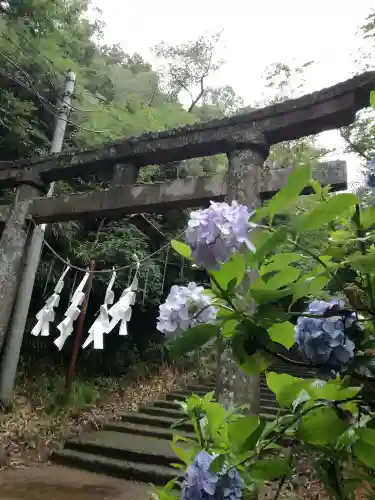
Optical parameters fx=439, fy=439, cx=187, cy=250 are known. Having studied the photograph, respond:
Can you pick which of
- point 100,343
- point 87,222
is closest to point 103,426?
point 100,343

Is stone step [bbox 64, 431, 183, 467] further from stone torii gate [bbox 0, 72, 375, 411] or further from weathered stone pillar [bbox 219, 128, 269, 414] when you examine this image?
weathered stone pillar [bbox 219, 128, 269, 414]

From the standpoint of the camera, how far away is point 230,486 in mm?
767

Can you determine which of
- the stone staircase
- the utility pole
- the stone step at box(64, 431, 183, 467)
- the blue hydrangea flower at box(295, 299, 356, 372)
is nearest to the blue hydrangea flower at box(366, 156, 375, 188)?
the blue hydrangea flower at box(295, 299, 356, 372)

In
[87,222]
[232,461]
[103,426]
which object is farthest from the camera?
[87,222]

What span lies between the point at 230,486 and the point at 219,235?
44 cm

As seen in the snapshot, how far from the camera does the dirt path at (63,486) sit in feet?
12.6

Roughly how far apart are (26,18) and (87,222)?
3.29 m

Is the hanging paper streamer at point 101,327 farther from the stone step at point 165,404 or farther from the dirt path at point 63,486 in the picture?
the stone step at point 165,404

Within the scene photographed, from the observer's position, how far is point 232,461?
83 cm

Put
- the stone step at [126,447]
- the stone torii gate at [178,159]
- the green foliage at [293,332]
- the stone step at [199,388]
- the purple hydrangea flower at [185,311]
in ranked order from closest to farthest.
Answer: the green foliage at [293,332] → the purple hydrangea flower at [185,311] → the stone torii gate at [178,159] → the stone step at [126,447] → the stone step at [199,388]

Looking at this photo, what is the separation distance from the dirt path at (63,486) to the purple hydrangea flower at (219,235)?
12.5 ft

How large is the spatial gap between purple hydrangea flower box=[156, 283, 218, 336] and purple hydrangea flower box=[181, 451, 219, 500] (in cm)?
24

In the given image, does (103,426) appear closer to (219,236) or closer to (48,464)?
(48,464)

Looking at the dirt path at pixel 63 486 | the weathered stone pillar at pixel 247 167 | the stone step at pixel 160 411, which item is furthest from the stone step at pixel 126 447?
the weathered stone pillar at pixel 247 167
